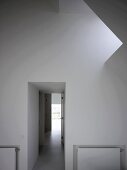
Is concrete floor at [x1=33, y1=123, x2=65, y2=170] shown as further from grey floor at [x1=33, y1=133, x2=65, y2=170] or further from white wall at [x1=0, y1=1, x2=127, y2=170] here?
white wall at [x1=0, y1=1, x2=127, y2=170]

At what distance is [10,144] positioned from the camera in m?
2.83

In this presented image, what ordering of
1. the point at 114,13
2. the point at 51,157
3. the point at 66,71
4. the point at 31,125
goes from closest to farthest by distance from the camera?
the point at 114,13 < the point at 66,71 < the point at 31,125 < the point at 51,157

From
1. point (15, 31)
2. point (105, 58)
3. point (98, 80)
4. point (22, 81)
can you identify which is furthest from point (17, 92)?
point (105, 58)

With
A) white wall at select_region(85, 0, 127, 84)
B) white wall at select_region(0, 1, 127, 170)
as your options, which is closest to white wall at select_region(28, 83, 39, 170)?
white wall at select_region(0, 1, 127, 170)

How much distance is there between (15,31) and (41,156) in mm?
3565

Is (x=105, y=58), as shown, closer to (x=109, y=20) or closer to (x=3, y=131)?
(x=109, y=20)

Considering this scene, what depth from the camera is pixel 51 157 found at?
4059 mm

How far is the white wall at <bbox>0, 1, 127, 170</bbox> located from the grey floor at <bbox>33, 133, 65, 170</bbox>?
0.76m

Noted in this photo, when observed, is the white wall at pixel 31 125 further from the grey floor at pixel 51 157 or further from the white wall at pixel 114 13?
the white wall at pixel 114 13

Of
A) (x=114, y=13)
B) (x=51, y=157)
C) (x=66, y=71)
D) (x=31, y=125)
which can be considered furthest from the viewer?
(x=51, y=157)

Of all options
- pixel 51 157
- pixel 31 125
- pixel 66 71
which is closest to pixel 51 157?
pixel 51 157

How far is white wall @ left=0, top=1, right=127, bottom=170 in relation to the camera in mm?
2857

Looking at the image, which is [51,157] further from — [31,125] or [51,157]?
[31,125]

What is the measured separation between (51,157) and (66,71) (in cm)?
276
